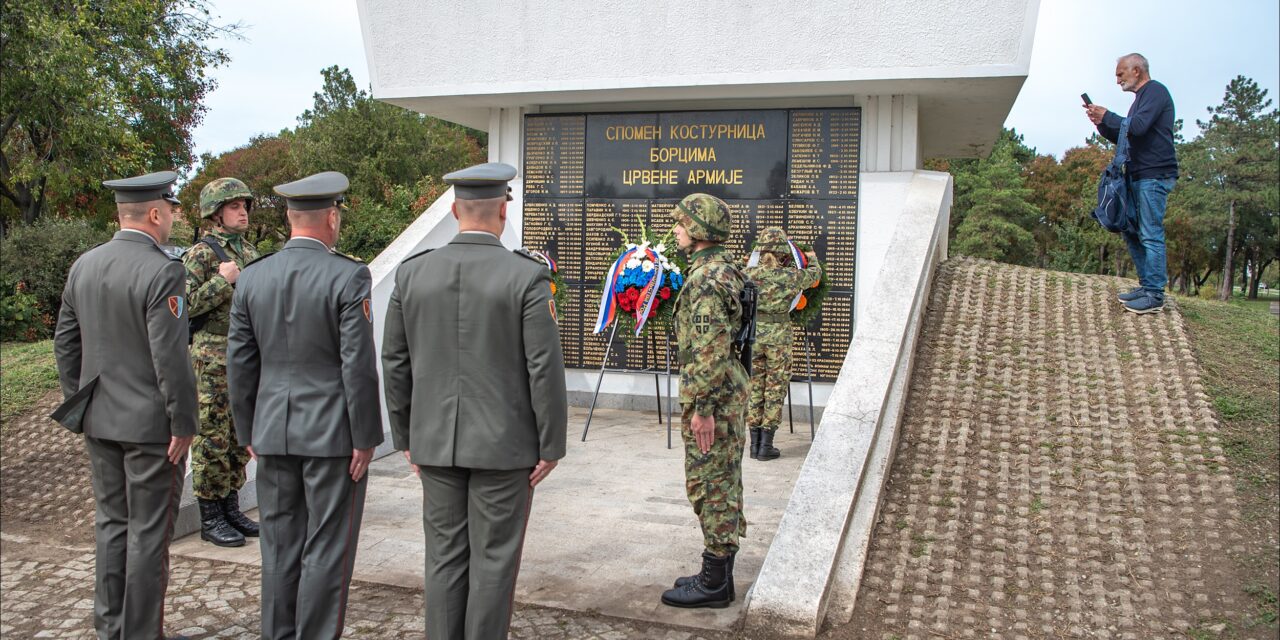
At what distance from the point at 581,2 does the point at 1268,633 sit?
761cm

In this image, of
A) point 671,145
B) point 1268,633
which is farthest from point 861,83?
point 1268,633

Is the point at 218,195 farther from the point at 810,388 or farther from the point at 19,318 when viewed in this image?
the point at 19,318

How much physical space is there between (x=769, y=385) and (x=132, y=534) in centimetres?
476

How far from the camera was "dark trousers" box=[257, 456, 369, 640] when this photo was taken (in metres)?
3.73

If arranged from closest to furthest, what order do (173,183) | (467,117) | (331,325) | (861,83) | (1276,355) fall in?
1. (331,325)
2. (173,183)
3. (1276,355)
4. (861,83)
5. (467,117)

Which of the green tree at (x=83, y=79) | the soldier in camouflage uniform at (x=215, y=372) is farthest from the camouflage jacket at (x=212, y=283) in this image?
the green tree at (x=83, y=79)

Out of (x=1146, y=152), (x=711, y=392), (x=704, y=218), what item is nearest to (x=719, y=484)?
(x=711, y=392)

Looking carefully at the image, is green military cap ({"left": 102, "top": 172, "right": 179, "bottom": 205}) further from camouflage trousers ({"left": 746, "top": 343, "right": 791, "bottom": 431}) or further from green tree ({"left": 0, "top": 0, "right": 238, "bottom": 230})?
green tree ({"left": 0, "top": 0, "right": 238, "bottom": 230})

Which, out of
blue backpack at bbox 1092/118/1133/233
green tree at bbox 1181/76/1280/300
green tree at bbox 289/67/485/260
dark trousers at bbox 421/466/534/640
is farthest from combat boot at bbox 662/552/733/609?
green tree at bbox 1181/76/1280/300

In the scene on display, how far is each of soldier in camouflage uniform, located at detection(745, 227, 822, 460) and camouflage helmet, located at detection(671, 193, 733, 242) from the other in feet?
9.78

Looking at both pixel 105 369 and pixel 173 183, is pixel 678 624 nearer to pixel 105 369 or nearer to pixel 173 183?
pixel 105 369

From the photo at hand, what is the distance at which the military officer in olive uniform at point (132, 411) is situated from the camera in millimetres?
4070

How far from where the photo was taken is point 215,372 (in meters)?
5.57

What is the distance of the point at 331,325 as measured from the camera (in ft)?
12.4
